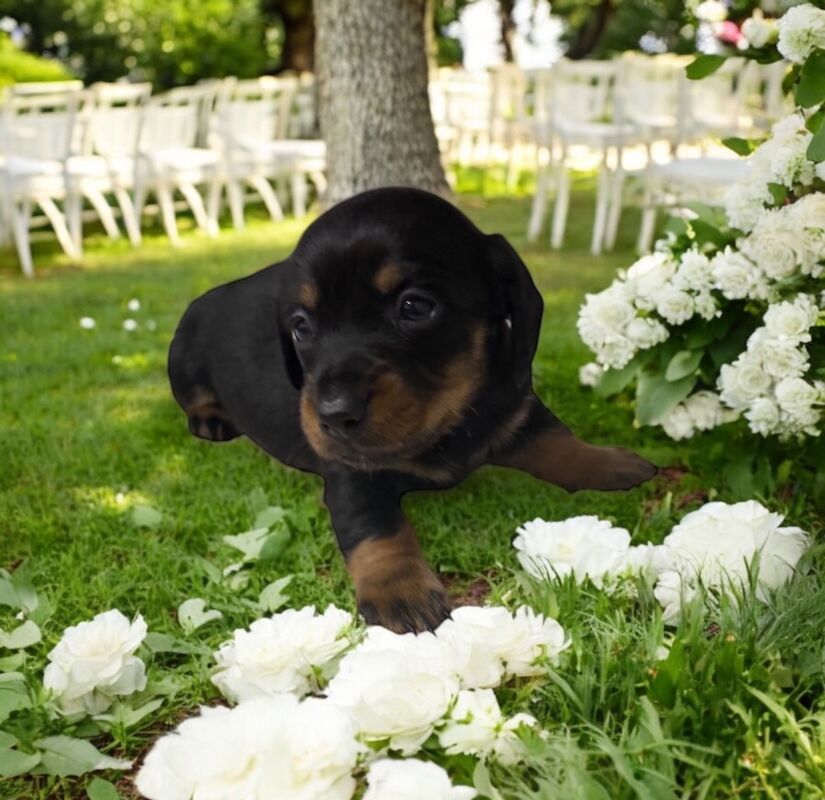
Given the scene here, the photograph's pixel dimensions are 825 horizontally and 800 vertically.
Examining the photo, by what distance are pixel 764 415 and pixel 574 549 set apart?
2.64 ft

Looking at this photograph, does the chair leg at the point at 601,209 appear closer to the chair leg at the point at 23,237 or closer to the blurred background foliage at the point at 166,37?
the chair leg at the point at 23,237

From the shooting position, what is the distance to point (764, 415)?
2.77 metres

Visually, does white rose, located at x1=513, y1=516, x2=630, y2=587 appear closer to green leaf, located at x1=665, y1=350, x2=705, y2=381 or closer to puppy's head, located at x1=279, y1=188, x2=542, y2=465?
puppy's head, located at x1=279, y1=188, x2=542, y2=465

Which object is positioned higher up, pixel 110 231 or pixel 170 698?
pixel 170 698

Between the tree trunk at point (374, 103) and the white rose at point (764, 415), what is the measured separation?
8.79 ft

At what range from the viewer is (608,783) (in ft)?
5.29

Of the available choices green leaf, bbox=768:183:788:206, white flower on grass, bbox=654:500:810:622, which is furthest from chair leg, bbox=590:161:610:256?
white flower on grass, bbox=654:500:810:622

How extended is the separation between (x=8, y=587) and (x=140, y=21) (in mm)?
18964

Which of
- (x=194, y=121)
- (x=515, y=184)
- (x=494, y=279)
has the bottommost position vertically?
(x=515, y=184)

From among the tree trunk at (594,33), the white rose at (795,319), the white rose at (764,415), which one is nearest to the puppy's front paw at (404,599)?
the white rose at (764,415)

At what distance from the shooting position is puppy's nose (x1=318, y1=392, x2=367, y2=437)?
223 cm

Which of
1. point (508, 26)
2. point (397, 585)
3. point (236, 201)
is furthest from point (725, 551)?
point (508, 26)

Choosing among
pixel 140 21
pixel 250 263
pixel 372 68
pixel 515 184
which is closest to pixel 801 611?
pixel 372 68

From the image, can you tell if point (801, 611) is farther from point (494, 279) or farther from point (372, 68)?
point (372, 68)
